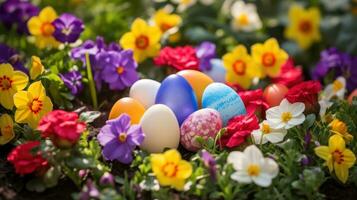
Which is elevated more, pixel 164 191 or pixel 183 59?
pixel 183 59

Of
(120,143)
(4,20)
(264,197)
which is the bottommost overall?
(264,197)

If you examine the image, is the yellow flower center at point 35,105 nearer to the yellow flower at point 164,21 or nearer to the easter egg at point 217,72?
the easter egg at point 217,72

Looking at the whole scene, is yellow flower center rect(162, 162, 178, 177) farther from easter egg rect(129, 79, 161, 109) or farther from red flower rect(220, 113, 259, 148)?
easter egg rect(129, 79, 161, 109)

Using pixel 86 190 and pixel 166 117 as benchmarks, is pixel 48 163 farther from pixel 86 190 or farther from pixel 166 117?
pixel 166 117

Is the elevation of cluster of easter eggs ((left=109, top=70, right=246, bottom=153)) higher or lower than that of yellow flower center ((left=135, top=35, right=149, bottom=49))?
lower

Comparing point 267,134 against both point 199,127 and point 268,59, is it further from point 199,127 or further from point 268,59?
point 268,59

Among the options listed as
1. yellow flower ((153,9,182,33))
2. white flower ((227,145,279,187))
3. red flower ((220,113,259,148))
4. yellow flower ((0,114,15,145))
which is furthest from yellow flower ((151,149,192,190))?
yellow flower ((153,9,182,33))

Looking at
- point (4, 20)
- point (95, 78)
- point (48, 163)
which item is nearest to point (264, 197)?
point (48, 163)

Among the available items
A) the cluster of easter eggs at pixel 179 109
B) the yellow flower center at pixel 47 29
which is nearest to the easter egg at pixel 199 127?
the cluster of easter eggs at pixel 179 109
